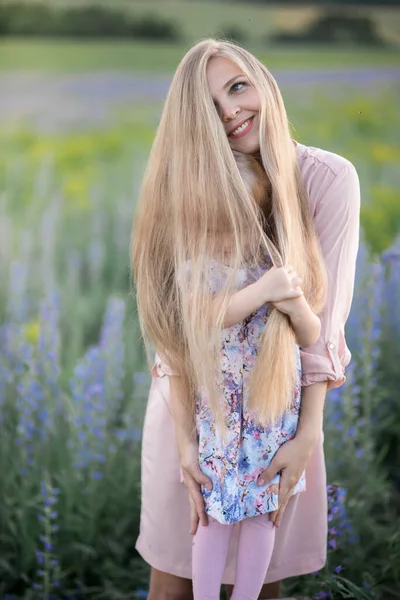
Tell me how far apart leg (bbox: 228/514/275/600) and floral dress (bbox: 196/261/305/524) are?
0.16 feet

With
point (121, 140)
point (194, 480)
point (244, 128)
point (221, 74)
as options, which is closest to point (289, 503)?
point (194, 480)

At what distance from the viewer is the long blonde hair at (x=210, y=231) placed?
5.63 feet

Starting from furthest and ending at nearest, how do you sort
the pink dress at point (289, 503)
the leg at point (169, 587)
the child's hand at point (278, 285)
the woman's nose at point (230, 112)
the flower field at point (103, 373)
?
the flower field at point (103, 373) → the leg at point (169, 587) → the pink dress at point (289, 503) → the woman's nose at point (230, 112) → the child's hand at point (278, 285)

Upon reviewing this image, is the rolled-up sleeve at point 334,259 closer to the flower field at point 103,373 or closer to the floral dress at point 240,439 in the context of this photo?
the floral dress at point 240,439

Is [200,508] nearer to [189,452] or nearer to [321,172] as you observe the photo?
[189,452]

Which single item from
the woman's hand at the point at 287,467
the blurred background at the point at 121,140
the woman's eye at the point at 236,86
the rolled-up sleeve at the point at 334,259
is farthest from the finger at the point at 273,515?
the blurred background at the point at 121,140

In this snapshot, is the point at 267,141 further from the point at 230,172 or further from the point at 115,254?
the point at 115,254

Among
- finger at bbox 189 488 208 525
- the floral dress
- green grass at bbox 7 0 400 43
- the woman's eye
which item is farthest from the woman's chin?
green grass at bbox 7 0 400 43

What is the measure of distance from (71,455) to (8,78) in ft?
6.09

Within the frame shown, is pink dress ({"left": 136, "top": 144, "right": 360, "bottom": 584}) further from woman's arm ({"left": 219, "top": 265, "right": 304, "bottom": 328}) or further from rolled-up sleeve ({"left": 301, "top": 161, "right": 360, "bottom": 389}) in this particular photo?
woman's arm ({"left": 219, "top": 265, "right": 304, "bottom": 328})

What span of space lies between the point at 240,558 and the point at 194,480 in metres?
0.19

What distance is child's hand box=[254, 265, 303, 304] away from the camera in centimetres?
163

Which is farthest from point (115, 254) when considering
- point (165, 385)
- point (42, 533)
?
point (165, 385)

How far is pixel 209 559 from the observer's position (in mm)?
1796
